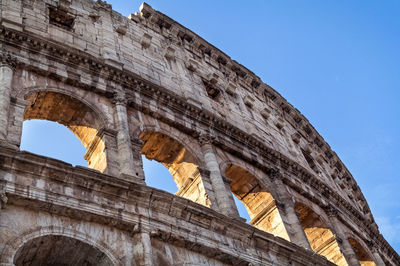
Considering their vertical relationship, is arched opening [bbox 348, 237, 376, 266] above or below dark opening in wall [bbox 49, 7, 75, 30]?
below

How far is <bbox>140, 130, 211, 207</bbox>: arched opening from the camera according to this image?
14750 mm

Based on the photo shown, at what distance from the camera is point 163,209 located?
11.5 m

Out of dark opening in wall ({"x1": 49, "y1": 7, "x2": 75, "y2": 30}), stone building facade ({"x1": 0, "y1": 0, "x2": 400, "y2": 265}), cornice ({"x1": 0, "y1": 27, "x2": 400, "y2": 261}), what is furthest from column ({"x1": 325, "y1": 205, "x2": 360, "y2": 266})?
dark opening in wall ({"x1": 49, "y1": 7, "x2": 75, "y2": 30})

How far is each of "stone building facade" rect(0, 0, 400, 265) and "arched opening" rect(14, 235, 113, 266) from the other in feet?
0.08

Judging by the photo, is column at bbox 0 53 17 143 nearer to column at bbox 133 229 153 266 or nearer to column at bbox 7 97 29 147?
column at bbox 7 97 29 147

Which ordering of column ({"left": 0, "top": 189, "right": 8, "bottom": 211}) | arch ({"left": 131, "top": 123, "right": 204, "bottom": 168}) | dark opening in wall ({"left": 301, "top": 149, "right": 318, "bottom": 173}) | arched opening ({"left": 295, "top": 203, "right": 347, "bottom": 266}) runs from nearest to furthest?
column ({"left": 0, "top": 189, "right": 8, "bottom": 211}) → arch ({"left": 131, "top": 123, "right": 204, "bottom": 168}) → arched opening ({"left": 295, "top": 203, "right": 347, "bottom": 266}) → dark opening in wall ({"left": 301, "top": 149, "right": 318, "bottom": 173})

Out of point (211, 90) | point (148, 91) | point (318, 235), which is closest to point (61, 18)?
point (148, 91)

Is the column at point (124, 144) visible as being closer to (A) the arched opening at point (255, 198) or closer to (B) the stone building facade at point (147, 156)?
(B) the stone building facade at point (147, 156)

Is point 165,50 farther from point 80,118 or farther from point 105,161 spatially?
point 105,161

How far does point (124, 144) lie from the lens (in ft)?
42.5

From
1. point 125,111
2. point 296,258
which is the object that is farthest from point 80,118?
point 296,258

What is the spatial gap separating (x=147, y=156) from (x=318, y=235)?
663cm

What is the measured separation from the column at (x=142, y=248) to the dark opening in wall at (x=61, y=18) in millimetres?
8365

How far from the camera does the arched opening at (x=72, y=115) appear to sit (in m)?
13.4
